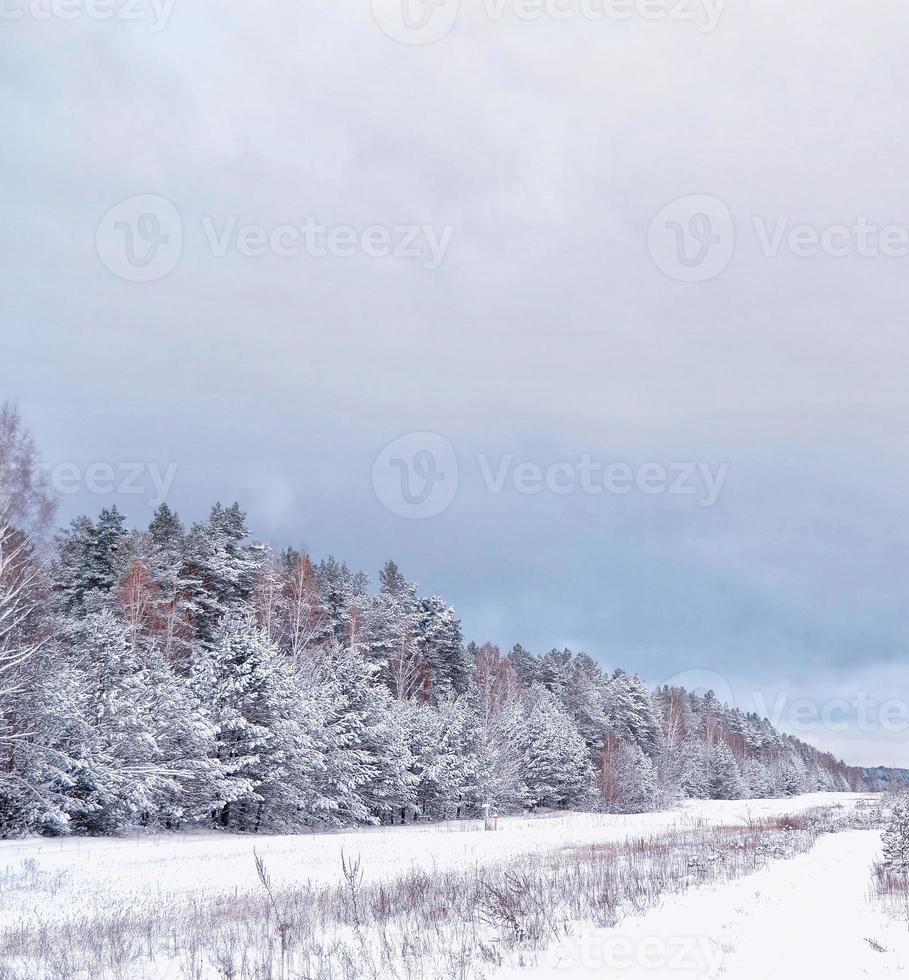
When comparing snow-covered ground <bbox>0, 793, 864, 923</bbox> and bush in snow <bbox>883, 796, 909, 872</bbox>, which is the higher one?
bush in snow <bbox>883, 796, 909, 872</bbox>

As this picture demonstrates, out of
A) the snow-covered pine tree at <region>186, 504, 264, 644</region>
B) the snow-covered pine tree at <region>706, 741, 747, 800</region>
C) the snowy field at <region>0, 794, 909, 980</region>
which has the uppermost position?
the snow-covered pine tree at <region>186, 504, 264, 644</region>

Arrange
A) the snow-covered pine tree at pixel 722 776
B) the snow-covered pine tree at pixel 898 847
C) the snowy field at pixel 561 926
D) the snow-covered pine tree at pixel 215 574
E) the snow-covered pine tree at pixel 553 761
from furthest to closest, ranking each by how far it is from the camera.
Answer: the snow-covered pine tree at pixel 722 776
the snow-covered pine tree at pixel 553 761
the snow-covered pine tree at pixel 215 574
the snow-covered pine tree at pixel 898 847
the snowy field at pixel 561 926

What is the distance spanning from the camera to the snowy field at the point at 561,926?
8.48 meters

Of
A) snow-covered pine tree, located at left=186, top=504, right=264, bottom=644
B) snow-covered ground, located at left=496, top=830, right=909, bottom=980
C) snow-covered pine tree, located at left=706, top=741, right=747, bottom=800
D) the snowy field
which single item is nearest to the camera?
snow-covered ground, located at left=496, top=830, right=909, bottom=980

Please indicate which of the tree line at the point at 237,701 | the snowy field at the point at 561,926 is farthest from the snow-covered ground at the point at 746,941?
the tree line at the point at 237,701

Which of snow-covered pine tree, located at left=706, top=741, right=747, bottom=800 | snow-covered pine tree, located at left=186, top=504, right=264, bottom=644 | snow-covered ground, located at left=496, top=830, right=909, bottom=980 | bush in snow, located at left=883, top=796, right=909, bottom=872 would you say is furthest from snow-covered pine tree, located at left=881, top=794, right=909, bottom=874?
snow-covered pine tree, located at left=706, top=741, right=747, bottom=800

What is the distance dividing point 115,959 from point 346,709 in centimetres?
3769

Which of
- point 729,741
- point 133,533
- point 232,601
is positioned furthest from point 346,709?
point 729,741

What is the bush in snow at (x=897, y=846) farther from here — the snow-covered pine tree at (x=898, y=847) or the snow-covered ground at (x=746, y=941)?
the snow-covered ground at (x=746, y=941)

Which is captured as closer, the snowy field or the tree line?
the snowy field

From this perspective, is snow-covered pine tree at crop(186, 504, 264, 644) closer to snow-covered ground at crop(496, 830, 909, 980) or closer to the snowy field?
the snowy field

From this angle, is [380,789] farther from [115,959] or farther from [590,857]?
[115,959]

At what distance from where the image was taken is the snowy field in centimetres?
848

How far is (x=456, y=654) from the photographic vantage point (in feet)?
238
